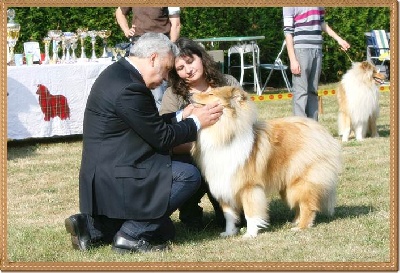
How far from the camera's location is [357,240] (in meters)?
4.42

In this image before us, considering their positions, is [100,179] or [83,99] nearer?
[100,179]

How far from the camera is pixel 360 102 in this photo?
28.1 feet

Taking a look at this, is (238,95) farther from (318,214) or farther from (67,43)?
(67,43)

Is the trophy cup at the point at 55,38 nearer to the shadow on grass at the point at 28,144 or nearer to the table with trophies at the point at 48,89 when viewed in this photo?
the table with trophies at the point at 48,89

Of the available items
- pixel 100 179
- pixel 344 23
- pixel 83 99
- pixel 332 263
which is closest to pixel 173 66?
pixel 100 179

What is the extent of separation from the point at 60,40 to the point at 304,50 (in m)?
3.14

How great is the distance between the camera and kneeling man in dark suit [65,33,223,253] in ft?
13.7

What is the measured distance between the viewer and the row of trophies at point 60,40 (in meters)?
8.20

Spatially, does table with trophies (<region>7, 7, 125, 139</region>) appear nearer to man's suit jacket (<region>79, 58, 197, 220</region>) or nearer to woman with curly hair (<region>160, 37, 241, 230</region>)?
woman with curly hair (<region>160, 37, 241, 230</region>)

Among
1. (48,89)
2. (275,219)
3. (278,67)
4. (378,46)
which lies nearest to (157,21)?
(48,89)

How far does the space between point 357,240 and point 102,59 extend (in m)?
4.91

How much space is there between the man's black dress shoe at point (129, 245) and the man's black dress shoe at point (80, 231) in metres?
0.17

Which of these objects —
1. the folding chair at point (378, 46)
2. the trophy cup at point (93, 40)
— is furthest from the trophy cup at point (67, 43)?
the folding chair at point (378, 46)

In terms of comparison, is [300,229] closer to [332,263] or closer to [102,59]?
[332,263]
